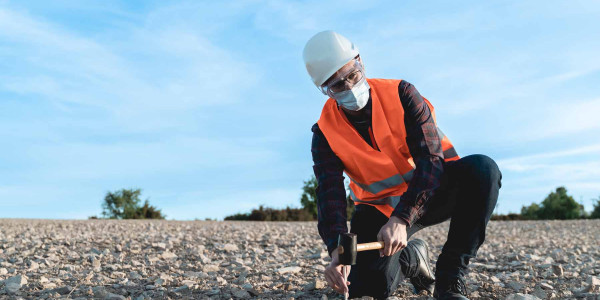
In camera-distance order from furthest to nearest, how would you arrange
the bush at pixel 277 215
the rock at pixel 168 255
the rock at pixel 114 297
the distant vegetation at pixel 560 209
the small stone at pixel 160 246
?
the distant vegetation at pixel 560 209 < the bush at pixel 277 215 < the small stone at pixel 160 246 < the rock at pixel 168 255 < the rock at pixel 114 297

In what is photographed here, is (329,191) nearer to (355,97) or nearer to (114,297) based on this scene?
(355,97)

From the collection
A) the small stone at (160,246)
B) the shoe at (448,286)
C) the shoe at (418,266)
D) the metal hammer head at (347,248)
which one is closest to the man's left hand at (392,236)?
the metal hammer head at (347,248)

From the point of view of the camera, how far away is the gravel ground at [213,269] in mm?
4062

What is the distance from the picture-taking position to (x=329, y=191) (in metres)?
3.49

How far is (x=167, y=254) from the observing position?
6.13 metres

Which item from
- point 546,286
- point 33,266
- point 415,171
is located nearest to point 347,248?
point 415,171

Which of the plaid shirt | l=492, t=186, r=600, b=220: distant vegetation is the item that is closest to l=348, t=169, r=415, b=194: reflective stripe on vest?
the plaid shirt

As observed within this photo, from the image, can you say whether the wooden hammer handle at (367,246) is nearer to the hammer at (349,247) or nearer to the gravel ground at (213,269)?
the hammer at (349,247)

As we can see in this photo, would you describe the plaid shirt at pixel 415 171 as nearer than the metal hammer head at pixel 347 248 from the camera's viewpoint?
No

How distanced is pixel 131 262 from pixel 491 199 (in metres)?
3.95

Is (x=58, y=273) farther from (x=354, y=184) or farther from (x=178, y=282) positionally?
(x=354, y=184)

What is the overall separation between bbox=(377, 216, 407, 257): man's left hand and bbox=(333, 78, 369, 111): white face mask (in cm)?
82

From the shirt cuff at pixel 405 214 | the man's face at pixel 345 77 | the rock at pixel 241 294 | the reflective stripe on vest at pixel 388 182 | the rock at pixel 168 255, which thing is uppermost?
the man's face at pixel 345 77

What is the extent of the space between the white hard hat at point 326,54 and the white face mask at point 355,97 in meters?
0.16
